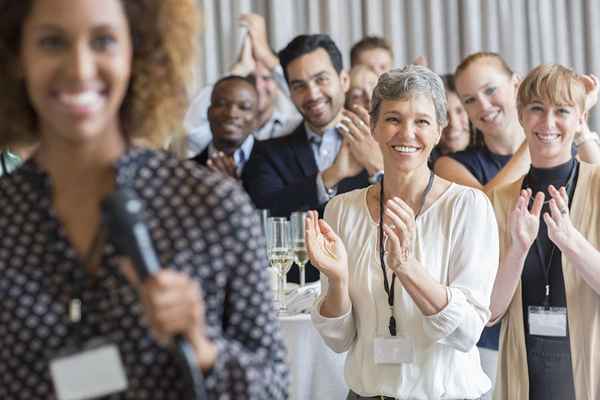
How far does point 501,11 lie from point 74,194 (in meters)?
5.98

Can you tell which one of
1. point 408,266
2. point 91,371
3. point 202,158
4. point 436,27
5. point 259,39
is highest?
point 436,27

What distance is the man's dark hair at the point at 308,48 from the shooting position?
16.2ft

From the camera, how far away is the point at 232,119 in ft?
16.9

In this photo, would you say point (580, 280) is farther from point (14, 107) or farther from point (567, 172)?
point (14, 107)

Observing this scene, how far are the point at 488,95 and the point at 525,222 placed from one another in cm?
131

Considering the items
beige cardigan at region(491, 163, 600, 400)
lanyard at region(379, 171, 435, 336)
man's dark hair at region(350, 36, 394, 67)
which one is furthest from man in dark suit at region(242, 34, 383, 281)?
lanyard at region(379, 171, 435, 336)

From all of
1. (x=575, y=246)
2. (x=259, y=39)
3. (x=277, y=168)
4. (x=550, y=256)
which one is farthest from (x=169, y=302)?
(x=259, y=39)

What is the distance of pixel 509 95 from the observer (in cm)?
433

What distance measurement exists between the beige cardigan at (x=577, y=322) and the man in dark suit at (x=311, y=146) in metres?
1.20

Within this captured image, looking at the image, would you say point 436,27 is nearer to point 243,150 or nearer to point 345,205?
point 243,150

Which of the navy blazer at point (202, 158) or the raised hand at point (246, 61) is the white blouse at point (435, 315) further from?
the raised hand at point (246, 61)

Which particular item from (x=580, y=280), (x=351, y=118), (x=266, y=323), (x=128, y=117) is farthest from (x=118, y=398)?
(x=351, y=118)

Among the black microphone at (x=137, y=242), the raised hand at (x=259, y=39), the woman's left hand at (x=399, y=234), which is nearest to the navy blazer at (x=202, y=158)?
the raised hand at (x=259, y=39)

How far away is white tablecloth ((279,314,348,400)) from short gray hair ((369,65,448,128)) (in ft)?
3.29
